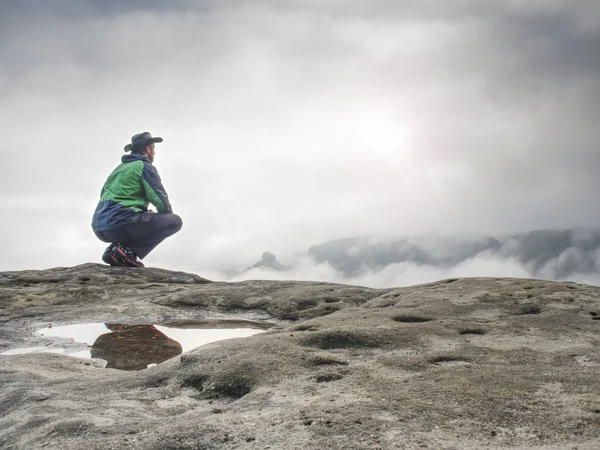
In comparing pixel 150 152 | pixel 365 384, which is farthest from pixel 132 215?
pixel 365 384

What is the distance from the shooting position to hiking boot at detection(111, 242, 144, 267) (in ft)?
45.3

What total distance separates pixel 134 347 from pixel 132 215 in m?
6.27

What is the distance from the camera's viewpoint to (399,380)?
450cm

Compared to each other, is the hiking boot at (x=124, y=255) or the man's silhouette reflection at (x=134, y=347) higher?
the hiking boot at (x=124, y=255)

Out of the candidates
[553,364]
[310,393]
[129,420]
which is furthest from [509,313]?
[129,420]

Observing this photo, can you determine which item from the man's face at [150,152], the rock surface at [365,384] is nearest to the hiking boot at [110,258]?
the man's face at [150,152]

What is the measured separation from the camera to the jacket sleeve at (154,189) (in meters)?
13.7

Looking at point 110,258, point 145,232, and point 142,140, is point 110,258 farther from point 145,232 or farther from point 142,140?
point 142,140

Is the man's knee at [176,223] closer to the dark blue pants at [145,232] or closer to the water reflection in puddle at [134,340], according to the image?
the dark blue pants at [145,232]

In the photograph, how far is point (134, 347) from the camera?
25.0 feet

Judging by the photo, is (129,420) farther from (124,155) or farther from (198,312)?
(124,155)

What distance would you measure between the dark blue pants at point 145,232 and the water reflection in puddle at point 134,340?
4493 mm

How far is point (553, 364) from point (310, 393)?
2.22m

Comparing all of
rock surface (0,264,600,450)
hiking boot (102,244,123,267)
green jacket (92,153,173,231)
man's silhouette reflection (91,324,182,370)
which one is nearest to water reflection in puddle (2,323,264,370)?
man's silhouette reflection (91,324,182,370)
